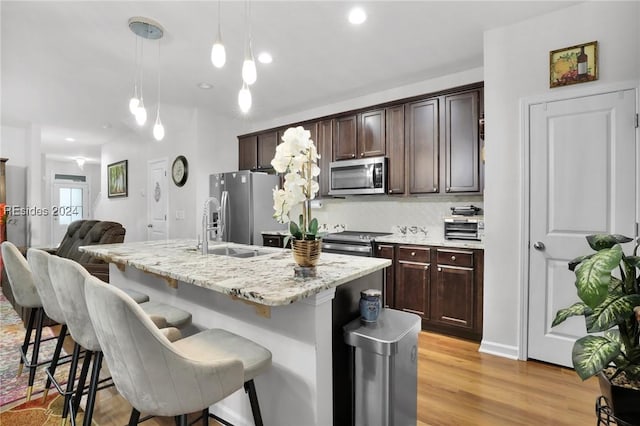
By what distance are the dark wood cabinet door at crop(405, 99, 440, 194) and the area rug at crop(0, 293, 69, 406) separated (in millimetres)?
3565

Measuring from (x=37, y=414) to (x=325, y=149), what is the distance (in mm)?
3664

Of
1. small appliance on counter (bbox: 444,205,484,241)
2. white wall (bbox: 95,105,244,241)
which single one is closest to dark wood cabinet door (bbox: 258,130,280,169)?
white wall (bbox: 95,105,244,241)

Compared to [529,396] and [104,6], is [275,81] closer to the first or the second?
[104,6]

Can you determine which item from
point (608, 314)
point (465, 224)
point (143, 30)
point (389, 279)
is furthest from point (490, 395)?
point (143, 30)

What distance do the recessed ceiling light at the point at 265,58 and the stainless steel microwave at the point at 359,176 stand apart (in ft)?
4.87

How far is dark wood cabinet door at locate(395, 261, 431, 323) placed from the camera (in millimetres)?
3213

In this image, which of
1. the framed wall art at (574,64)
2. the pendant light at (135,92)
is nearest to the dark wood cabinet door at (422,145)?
the framed wall art at (574,64)

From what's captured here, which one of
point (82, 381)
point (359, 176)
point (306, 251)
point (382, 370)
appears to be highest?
point (359, 176)

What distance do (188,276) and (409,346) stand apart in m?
1.13

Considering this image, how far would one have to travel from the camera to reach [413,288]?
329 centimetres

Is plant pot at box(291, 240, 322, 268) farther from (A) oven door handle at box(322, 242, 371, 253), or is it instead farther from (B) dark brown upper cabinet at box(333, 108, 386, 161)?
(B) dark brown upper cabinet at box(333, 108, 386, 161)

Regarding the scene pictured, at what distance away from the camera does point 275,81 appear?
3816 mm

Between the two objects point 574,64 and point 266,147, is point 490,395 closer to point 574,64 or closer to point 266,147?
point 574,64

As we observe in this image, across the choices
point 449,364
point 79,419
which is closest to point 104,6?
point 79,419
